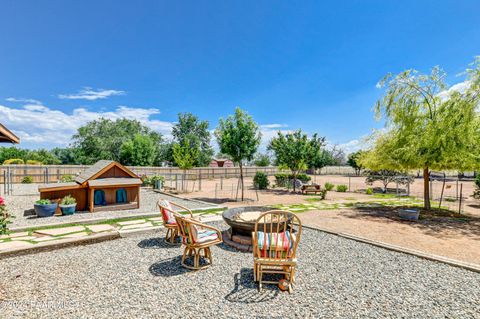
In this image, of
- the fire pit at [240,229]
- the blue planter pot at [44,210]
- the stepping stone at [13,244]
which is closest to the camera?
the stepping stone at [13,244]

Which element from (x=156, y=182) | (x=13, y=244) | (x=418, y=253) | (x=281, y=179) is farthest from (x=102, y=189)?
(x=281, y=179)

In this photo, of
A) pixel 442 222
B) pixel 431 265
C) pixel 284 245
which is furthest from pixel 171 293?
pixel 442 222

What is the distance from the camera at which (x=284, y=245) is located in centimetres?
371

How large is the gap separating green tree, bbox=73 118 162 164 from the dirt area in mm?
36462

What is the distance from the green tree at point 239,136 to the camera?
1198cm

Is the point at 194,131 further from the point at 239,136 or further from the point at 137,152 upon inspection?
the point at 239,136

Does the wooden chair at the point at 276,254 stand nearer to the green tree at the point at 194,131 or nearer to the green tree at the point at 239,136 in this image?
the green tree at the point at 239,136

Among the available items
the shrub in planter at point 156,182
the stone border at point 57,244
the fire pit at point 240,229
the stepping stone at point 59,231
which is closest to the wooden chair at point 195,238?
the fire pit at point 240,229

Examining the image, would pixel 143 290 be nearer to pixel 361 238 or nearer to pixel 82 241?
pixel 82 241

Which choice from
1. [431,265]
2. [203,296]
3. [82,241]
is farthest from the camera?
[82,241]

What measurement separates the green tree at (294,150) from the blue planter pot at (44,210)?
1412 cm

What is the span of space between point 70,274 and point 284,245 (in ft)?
11.6

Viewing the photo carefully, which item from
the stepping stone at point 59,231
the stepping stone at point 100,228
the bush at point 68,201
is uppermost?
the bush at point 68,201

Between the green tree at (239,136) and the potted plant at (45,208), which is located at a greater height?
the green tree at (239,136)
